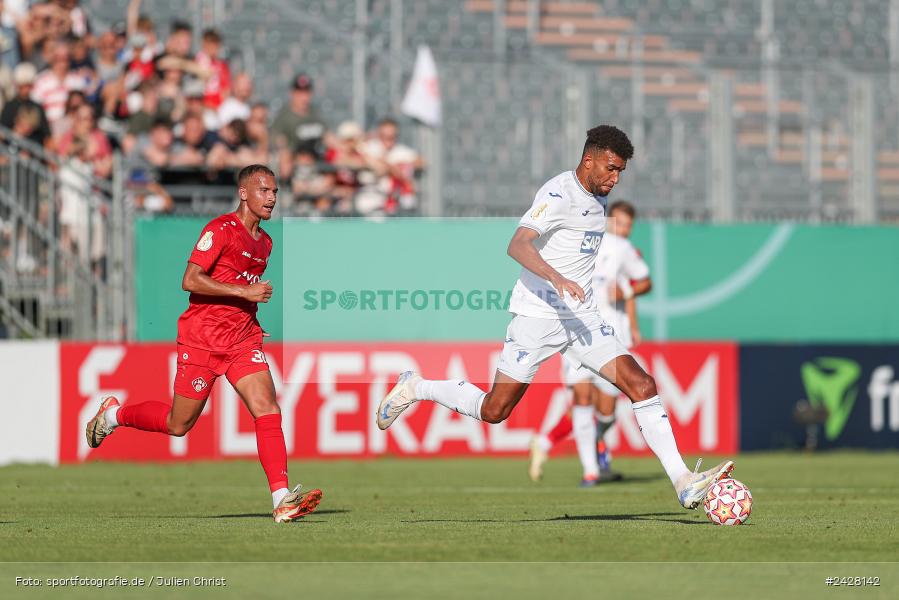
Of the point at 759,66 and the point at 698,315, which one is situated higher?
the point at 759,66

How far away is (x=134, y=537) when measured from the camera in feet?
30.1

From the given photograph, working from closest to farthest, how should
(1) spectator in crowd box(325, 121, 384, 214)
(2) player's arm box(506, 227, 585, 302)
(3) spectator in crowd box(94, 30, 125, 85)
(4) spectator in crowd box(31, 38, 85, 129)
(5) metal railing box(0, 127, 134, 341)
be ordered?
(2) player's arm box(506, 227, 585, 302), (5) metal railing box(0, 127, 134, 341), (4) spectator in crowd box(31, 38, 85, 129), (1) spectator in crowd box(325, 121, 384, 214), (3) spectator in crowd box(94, 30, 125, 85)

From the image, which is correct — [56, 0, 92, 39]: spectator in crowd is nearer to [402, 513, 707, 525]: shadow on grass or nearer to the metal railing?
the metal railing

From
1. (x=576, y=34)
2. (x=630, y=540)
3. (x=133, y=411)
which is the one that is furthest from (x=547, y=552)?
(x=576, y=34)

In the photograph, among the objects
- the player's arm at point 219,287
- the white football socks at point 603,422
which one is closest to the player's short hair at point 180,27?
the white football socks at point 603,422

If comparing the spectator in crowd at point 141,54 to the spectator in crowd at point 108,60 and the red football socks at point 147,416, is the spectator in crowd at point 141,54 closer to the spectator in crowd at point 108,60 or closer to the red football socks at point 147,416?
the spectator in crowd at point 108,60

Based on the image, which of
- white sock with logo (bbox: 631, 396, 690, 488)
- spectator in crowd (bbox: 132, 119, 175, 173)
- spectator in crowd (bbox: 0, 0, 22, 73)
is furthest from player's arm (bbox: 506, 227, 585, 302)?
spectator in crowd (bbox: 0, 0, 22, 73)

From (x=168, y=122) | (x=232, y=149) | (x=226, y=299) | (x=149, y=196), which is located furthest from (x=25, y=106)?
(x=226, y=299)

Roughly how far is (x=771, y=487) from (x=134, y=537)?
6507 mm

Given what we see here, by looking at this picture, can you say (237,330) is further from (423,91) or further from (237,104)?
(423,91)

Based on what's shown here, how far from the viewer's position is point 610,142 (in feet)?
32.2

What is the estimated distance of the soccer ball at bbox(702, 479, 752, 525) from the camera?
31.3ft

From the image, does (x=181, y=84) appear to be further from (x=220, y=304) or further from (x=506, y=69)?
(x=220, y=304)

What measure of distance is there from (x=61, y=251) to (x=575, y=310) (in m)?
9.39
